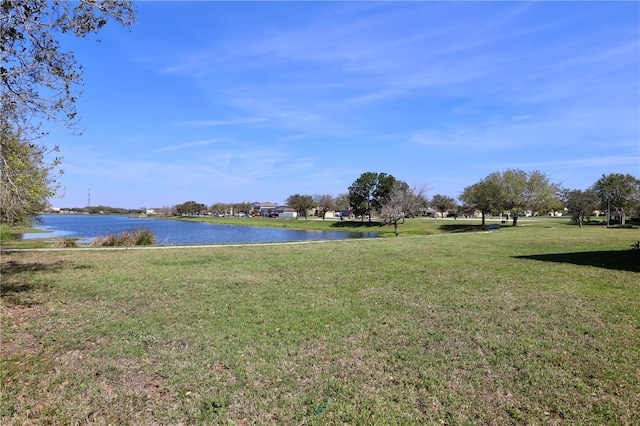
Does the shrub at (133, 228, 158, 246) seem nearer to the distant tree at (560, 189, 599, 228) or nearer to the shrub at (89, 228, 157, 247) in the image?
the shrub at (89, 228, 157, 247)

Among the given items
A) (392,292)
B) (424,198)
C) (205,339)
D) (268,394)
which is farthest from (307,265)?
(424,198)

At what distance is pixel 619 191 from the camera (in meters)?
48.9

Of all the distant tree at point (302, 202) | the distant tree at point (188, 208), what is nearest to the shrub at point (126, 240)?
the distant tree at point (302, 202)

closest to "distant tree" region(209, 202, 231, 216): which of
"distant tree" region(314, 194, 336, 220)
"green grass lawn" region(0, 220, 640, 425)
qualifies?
"distant tree" region(314, 194, 336, 220)

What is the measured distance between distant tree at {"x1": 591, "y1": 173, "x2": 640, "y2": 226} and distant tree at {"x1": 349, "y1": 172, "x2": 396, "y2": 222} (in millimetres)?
32280

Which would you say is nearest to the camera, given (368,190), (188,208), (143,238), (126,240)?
(126,240)

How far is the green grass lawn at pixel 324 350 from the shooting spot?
3.85m

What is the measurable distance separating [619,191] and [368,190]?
38951mm

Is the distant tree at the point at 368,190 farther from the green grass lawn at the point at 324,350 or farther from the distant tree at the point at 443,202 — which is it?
the green grass lawn at the point at 324,350

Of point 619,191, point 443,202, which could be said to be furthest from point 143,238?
point 443,202

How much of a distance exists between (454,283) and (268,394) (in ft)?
24.3

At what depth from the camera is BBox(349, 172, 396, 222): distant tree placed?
234 ft

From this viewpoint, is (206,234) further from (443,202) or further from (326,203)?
(443,202)

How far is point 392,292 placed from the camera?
9211mm
